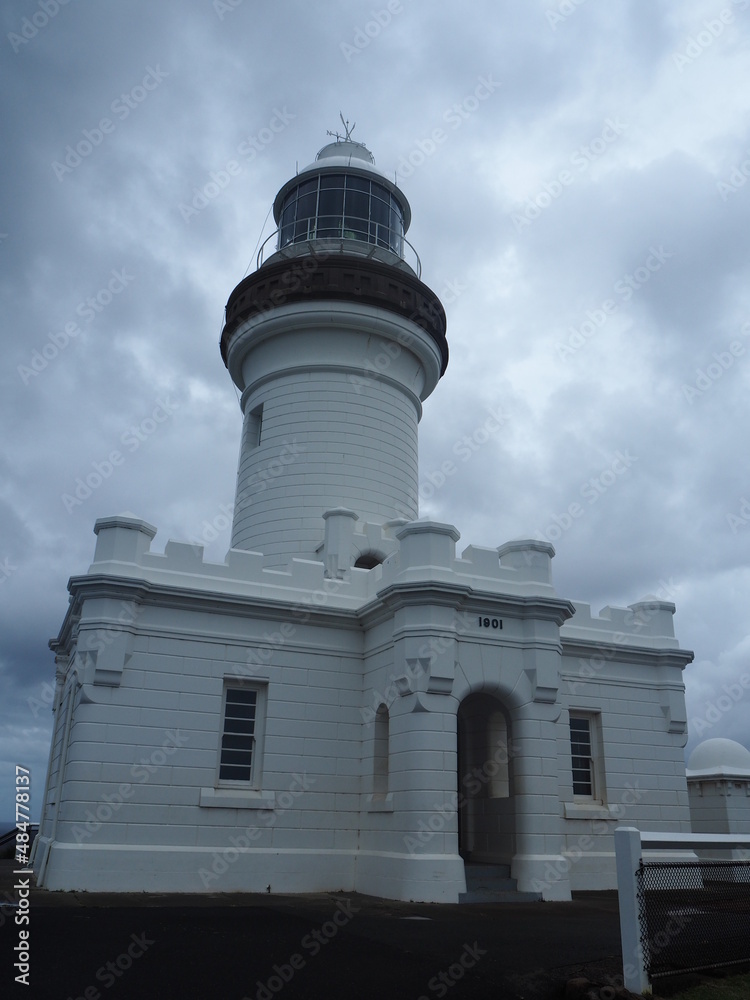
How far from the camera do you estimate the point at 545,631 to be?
545 inches

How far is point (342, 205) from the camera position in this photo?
20.2 meters

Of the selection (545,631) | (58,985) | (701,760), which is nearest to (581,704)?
(545,631)

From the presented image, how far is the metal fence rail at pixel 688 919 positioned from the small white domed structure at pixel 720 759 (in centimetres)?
1027

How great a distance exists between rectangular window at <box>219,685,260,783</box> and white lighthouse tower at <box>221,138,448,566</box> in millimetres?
3691

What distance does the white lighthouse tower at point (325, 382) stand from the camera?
688 inches

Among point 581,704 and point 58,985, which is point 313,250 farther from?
point 58,985

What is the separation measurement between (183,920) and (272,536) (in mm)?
8933

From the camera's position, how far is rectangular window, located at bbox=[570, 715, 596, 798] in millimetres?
15391
